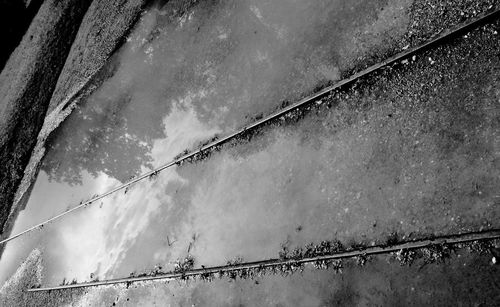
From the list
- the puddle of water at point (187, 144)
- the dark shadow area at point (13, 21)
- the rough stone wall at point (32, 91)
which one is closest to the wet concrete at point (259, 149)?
the puddle of water at point (187, 144)

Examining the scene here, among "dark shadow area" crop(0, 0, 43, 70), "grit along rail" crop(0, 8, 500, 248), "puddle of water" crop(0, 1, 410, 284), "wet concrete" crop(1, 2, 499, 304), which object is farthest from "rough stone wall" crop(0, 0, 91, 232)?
"grit along rail" crop(0, 8, 500, 248)

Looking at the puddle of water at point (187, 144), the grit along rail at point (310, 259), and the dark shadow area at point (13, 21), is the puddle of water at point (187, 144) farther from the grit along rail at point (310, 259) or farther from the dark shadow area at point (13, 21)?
the dark shadow area at point (13, 21)

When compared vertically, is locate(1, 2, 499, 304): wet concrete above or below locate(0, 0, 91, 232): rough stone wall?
below

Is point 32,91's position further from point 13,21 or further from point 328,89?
point 328,89

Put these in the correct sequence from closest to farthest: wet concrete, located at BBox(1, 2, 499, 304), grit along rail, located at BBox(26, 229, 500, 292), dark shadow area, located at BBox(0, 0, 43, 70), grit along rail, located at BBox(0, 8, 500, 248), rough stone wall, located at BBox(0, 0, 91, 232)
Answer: grit along rail, located at BBox(26, 229, 500, 292)
wet concrete, located at BBox(1, 2, 499, 304)
grit along rail, located at BBox(0, 8, 500, 248)
rough stone wall, located at BBox(0, 0, 91, 232)
dark shadow area, located at BBox(0, 0, 43, 70)

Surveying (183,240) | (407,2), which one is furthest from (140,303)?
(407,2)

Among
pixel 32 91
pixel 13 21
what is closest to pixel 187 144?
pixel 32 91

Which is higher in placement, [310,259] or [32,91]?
[32,91]

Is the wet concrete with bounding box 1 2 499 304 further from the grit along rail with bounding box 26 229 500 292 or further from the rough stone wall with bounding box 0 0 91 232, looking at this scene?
the rough stone wall with bounding box 0 0 91 232
